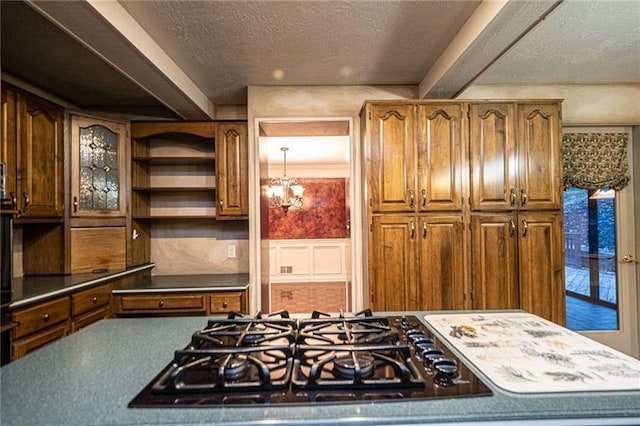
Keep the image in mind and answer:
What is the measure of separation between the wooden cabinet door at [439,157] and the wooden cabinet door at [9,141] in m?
2.71

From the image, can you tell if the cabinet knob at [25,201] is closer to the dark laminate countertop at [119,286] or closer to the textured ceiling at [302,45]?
the dark laminate countertop at [119,286]

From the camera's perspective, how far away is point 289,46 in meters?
2.35

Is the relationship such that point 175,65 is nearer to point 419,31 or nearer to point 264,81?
point 264,81

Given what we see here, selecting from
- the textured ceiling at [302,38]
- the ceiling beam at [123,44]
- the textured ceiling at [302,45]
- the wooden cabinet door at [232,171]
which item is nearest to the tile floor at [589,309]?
the textured ceiling at [302,45]

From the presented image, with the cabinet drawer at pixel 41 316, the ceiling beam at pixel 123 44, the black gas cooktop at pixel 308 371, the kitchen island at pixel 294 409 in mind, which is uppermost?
the ceiling beam at pixel 123 44

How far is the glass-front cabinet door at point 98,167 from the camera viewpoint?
2725 millimetres

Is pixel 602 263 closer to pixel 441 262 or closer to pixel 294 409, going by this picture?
pixel 441 262

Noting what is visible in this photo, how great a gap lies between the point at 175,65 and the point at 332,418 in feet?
8.56

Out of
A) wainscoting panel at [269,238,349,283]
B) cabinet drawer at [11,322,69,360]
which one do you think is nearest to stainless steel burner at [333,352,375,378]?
cabinet drawer at [11,322,69,360]

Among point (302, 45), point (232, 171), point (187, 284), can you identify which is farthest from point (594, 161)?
point (187, 284)

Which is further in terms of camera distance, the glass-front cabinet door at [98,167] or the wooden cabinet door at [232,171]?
the wooden cabinet door at [232,171]

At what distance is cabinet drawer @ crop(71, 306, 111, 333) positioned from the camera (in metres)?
2.30

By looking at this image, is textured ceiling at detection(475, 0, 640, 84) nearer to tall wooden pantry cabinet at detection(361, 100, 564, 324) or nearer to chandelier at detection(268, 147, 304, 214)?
tall wooden pantry cabinet at detection(361, 100, 564, 324)

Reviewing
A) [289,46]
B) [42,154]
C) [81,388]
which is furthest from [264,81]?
[81,388]
